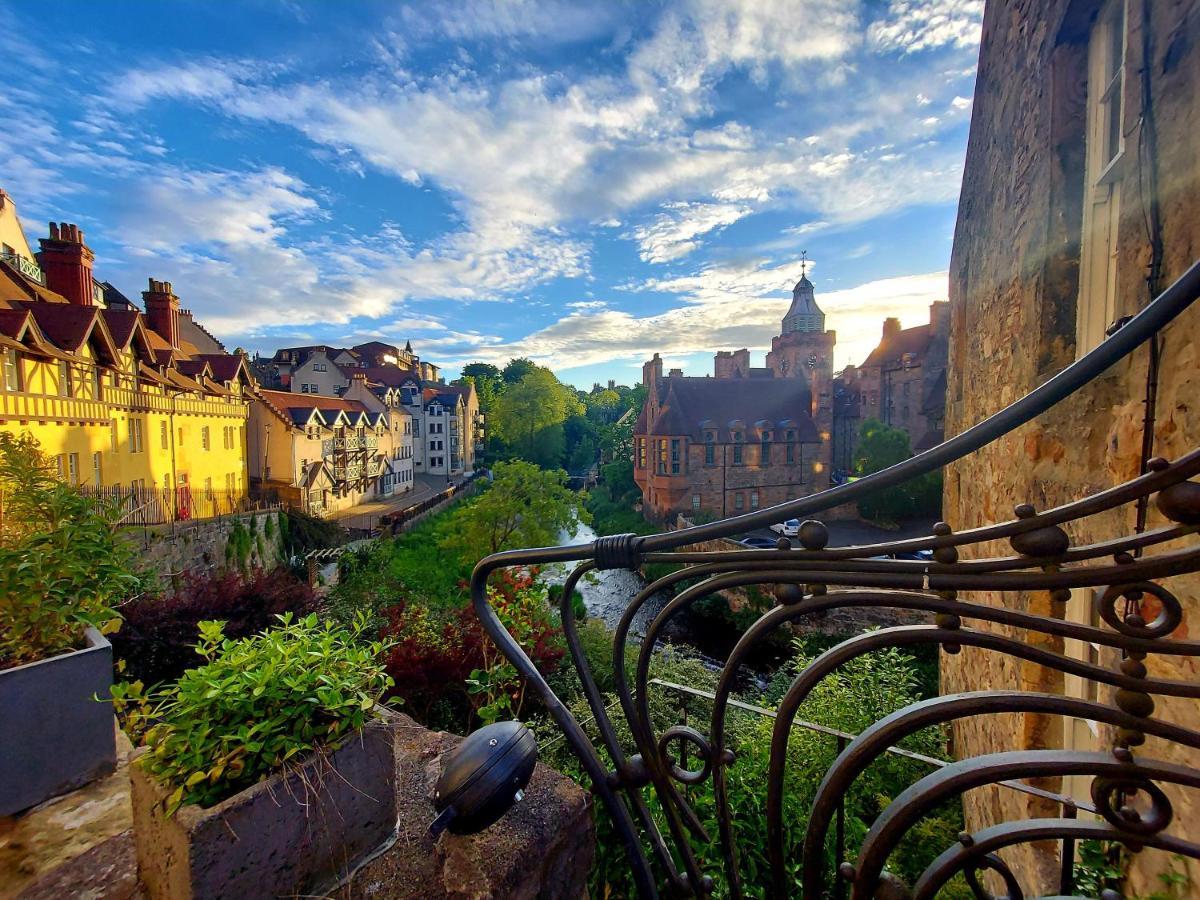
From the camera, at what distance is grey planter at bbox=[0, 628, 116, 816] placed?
8.06 feet

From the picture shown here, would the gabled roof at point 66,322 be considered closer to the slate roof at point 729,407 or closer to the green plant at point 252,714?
the green plant at point 252,714

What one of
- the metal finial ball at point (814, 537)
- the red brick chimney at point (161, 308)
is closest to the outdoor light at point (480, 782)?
the metal finial ball at point (814, 537)

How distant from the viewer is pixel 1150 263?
2.27 metres

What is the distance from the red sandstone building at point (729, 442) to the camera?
29094 mm

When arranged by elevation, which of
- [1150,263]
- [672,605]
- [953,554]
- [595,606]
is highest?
[1150,263]

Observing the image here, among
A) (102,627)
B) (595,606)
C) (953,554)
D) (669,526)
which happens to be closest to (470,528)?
(595,606)

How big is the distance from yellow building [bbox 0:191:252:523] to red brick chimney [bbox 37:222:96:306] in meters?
0.03

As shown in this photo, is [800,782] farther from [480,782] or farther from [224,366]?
[224,366]

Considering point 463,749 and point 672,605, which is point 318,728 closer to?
point 463,749

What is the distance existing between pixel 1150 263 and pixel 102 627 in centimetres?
536

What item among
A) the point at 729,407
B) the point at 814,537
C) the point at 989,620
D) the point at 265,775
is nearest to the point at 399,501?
the point at 729,407

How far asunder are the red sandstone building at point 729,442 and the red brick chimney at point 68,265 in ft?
77.3

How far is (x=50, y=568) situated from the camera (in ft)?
8.83

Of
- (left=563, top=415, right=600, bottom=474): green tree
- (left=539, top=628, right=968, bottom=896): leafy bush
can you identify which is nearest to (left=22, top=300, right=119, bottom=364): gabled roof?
(left=539, top=628, right=968, bottom=896): leafy bush
